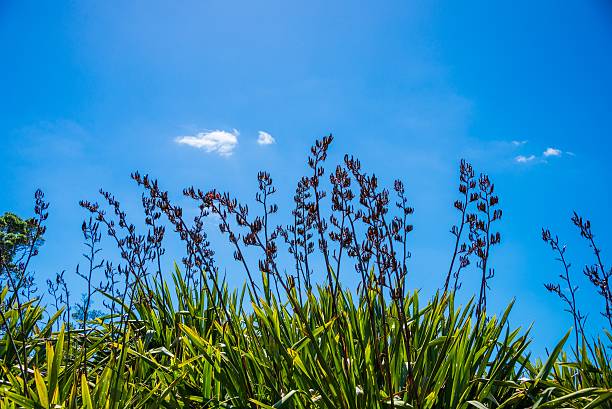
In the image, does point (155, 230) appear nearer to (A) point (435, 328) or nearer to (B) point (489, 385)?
(A) point (435, 328)

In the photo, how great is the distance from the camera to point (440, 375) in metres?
3.15

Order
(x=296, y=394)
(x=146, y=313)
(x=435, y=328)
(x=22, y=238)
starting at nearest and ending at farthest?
(x=296, y=394) → (x=435, y=328) → (x=146, y=313) → (x=22, y=238)

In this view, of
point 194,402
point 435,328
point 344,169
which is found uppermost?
point 344,169

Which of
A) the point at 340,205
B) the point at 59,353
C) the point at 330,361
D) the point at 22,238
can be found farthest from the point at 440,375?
the point at 22,238

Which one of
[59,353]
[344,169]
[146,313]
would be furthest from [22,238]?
[344,169]

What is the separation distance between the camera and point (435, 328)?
3836 mm

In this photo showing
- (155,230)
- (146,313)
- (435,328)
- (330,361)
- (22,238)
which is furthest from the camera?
(22,238)

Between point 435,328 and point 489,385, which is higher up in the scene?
point 435,328

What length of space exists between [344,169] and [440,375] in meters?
1.31

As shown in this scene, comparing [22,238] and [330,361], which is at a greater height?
[22,238]

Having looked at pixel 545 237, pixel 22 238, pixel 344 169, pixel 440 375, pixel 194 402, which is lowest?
pixel 194 402

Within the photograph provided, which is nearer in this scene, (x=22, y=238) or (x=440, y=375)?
(x=440, y=375)

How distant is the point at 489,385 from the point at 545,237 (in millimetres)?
2516

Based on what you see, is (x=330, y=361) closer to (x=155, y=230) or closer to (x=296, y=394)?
(x=296, y=394)
